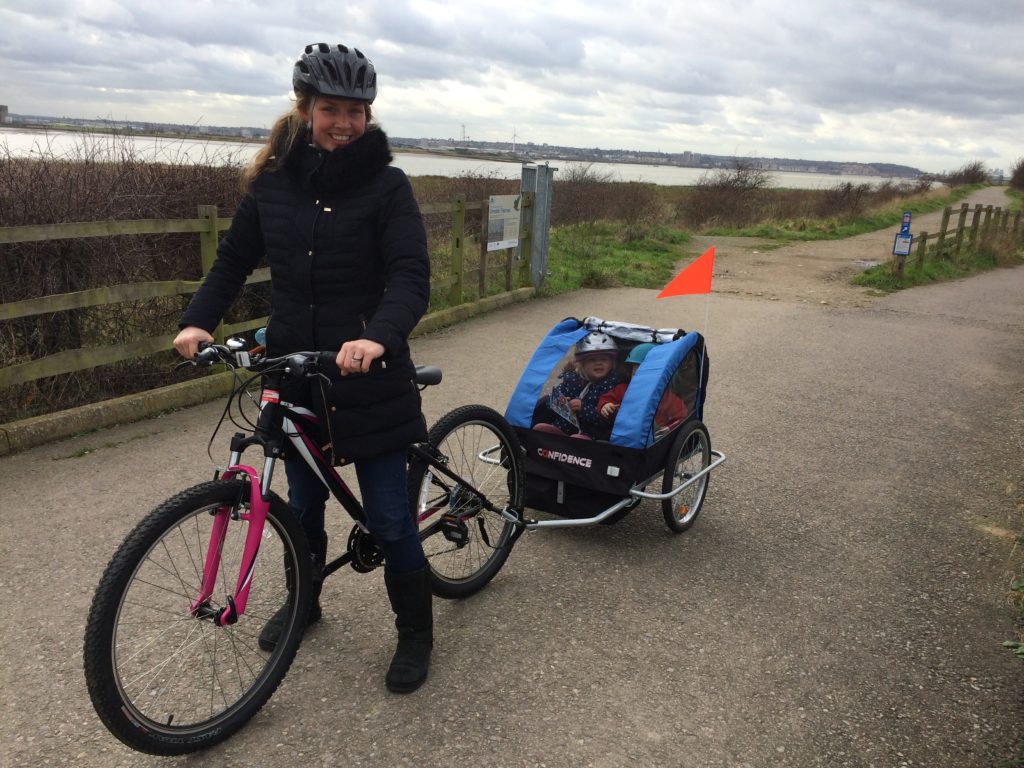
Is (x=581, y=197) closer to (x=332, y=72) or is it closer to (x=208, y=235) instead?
(x=208, y=235)

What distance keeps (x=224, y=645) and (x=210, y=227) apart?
4.17 m

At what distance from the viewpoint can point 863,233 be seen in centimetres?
2653

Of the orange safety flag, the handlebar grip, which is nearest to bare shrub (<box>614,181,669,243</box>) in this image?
the orange safety flag

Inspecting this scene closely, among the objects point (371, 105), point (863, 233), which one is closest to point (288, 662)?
point (371, 105)

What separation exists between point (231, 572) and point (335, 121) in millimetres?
1596

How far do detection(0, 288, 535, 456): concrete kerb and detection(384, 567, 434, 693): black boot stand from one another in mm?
3418

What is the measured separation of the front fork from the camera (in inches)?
97.4

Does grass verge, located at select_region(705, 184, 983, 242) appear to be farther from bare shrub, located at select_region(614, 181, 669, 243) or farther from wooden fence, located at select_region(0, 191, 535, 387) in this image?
wooden fence, located at select_region(0, 191, 535, 387)

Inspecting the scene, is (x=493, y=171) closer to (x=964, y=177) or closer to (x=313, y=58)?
(x=313, y=58)

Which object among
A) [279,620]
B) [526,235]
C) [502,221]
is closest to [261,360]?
[279,620]

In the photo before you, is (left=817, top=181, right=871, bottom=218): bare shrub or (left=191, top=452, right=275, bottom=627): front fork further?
(left=817, top=181, right=871, bottom=218): bare shrub

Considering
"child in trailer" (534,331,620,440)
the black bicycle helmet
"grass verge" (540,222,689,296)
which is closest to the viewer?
the black bicycle helmet

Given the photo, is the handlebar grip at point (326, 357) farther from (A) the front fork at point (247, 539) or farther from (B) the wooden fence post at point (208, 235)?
(B) the wooden fence post at point (208, 235)

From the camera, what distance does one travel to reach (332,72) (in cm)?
245
